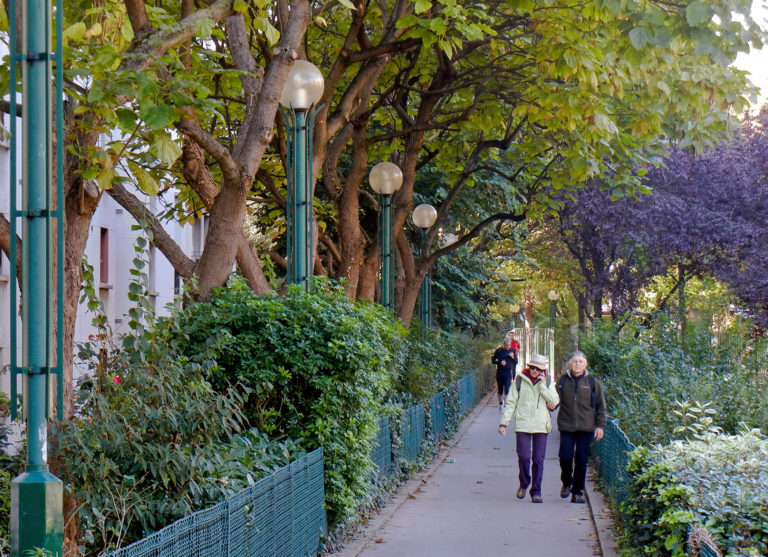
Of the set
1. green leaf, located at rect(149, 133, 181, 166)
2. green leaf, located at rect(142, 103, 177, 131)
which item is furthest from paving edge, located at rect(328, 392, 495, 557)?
green leaf, located at rect(142, 103, 177, 131)

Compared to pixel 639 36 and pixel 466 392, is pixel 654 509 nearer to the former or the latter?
pixel 639 36

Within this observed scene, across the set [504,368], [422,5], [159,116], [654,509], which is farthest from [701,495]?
[504,368]

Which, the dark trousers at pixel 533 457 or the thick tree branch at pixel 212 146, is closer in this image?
the thick tree branch at pixel 212 146

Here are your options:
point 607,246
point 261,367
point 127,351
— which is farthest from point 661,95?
point 607,246

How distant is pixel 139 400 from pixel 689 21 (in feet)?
21.3

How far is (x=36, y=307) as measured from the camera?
4.45m

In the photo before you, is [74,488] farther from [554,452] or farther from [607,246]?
[607,246]

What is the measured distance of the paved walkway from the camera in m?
9.36

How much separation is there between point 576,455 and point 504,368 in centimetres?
1214

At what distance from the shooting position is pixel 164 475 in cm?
576

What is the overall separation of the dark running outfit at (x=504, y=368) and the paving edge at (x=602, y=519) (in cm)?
1069

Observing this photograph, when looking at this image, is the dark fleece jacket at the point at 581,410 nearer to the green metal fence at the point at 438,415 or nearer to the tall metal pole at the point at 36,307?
the green metal fence at the point at 438,415

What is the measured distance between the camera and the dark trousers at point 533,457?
40.4ft

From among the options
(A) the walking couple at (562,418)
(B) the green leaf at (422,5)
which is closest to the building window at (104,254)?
(A) the walking couple at (562,418)
